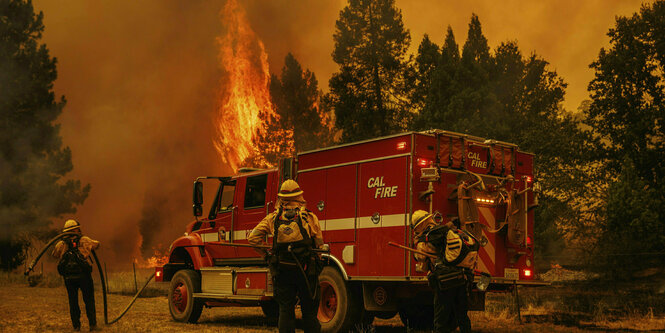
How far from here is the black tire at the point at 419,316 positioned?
12922 mm

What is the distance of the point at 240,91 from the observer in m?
49.1

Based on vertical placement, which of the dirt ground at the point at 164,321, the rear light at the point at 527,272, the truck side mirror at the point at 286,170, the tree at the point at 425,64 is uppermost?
the tree at the point at 425,64

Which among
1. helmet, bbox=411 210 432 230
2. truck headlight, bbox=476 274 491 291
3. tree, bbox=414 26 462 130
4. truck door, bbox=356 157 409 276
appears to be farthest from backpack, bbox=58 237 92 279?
tree, bbox=414 26 462 130

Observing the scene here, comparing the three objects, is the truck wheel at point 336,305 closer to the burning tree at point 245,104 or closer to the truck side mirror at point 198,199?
the truck side mirror at point 198,199

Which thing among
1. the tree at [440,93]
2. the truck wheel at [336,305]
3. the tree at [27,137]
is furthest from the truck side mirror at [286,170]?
the tree at [27,137]

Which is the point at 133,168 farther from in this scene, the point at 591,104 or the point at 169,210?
the point at 591,104

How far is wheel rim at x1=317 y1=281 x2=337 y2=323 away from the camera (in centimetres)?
1148

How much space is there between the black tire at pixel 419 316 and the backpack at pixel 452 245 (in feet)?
14.1

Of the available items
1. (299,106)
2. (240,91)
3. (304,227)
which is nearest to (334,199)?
(304,227)

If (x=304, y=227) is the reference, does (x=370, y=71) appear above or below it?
above

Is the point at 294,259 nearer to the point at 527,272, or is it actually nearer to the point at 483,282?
the point at 483,282

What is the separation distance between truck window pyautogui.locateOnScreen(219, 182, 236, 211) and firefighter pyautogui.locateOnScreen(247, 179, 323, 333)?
597 centimetres

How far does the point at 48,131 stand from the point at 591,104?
26.9m

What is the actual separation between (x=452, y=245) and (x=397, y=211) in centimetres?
208
